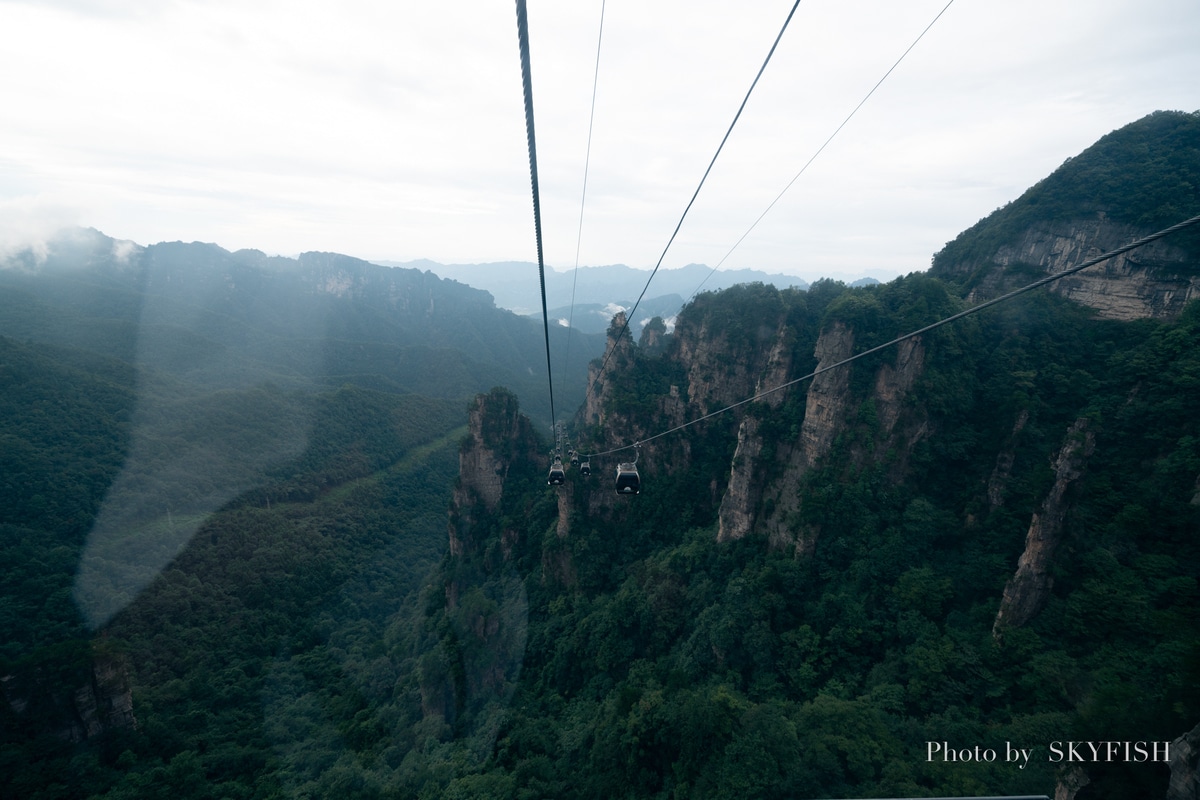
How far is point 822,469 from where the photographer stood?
1080 inches

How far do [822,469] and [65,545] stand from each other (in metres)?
63.5

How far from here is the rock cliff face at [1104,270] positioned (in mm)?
24672

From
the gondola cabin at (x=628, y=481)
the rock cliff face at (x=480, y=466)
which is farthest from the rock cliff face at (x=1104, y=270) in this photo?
the rock cliff face at (x=480, y=466)

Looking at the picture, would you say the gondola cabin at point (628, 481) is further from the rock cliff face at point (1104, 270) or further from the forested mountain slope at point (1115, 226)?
the forested mountain slope at point (1115, 226)

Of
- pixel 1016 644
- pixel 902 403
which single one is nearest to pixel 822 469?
pixel 902 403

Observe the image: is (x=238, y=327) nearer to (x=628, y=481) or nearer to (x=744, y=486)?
(x=744, y=486)

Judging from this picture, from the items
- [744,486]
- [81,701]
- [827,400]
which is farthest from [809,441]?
[81,701]

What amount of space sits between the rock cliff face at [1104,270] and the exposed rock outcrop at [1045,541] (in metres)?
13.6

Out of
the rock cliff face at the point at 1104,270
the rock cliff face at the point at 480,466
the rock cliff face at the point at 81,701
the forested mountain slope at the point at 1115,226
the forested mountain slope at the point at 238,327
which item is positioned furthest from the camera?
the forested mountain slope at the point at 238,327

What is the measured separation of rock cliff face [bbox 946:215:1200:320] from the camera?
24.7 m

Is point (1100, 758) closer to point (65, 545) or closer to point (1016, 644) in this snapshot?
point (1016, 644)

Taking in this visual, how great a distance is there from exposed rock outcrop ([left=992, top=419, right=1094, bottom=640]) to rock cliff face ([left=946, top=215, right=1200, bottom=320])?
44.5ft

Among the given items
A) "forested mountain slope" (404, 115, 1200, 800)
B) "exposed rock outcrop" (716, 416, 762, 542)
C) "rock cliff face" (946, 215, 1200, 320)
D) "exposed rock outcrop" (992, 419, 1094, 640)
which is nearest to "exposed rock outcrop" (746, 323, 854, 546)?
"forested mountain slope" (404, 115, 1200, 800)

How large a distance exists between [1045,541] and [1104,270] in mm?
19305
